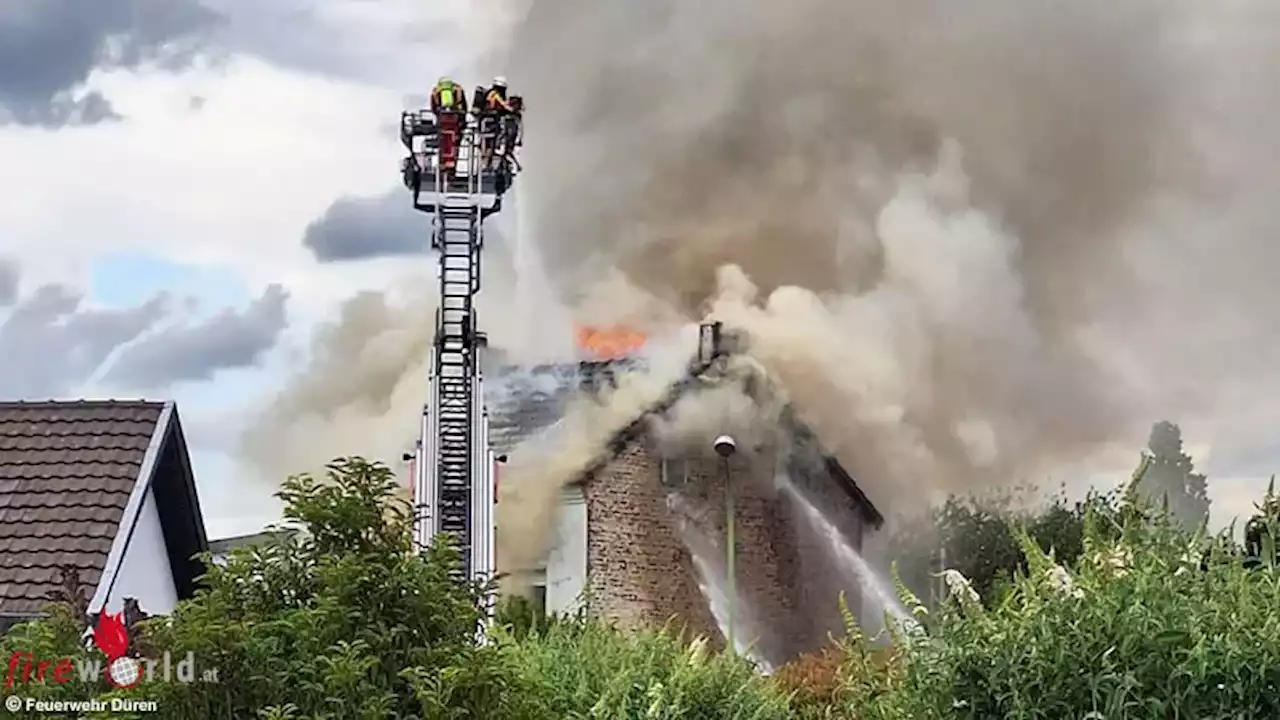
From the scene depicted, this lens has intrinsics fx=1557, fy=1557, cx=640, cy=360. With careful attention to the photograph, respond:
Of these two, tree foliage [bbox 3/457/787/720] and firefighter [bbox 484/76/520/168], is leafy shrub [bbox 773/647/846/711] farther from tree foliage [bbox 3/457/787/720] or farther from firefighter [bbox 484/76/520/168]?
firefighter [bbox 484/76/520/168]

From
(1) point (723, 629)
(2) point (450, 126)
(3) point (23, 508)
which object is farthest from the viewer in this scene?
(1) point (723, 629)

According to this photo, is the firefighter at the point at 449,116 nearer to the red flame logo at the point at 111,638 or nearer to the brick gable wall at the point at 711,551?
the brick gable wall at the point at 711,551

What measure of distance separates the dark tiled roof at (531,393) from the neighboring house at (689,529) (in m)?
0.01

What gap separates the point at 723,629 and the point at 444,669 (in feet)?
38.1

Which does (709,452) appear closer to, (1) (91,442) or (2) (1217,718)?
(1) (91,442)

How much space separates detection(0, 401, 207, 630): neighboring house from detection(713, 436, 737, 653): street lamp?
197 inches

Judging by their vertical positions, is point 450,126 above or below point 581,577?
above

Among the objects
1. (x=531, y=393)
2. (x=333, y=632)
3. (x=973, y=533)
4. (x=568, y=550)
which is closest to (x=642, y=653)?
(x=333, y=632)

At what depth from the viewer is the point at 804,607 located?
17344mm

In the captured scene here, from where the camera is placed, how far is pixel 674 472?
55.2 feet

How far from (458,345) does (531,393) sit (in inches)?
74.7

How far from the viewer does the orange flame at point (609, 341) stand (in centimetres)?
1733

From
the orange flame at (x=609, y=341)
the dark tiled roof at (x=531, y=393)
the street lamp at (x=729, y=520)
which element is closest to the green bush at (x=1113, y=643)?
the street lamp at (x=729, y=520)

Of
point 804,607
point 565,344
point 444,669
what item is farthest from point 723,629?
point 444,669
